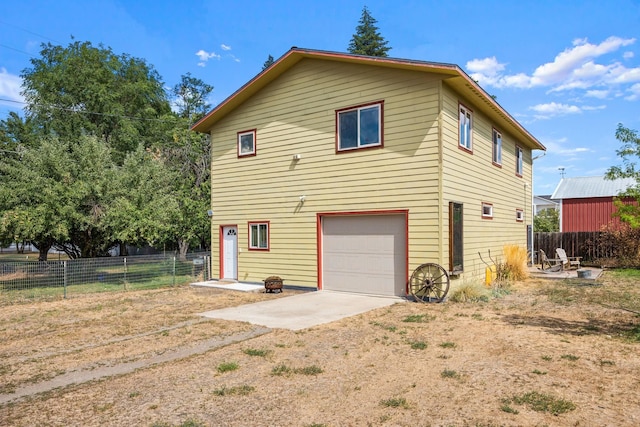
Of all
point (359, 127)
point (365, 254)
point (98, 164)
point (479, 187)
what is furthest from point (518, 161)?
point (98, 164)

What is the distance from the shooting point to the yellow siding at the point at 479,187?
10.6 meters

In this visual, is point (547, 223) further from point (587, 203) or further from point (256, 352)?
point (256, 352)

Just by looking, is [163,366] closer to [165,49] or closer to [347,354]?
[347,354]

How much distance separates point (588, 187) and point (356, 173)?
23.8 meters

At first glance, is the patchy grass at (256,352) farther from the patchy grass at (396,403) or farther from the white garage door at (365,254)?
the white garage door at (365,254)

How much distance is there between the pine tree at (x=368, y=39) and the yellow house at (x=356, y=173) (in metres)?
27.0

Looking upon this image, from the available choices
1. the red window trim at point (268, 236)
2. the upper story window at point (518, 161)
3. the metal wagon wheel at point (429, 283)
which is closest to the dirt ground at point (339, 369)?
the metal wagon wheel at point (429, 283)

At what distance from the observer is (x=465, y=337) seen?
668 cm

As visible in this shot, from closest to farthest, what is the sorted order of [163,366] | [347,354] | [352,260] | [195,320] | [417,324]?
[163,366]
[347,354]
[417,324]
[195,320]
[352,260]

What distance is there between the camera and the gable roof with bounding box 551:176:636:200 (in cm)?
2706

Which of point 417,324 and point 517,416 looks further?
point 417,324

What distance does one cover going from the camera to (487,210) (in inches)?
532

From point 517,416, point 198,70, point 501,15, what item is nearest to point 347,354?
point 517,416

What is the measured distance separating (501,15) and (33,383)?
1486 cm
